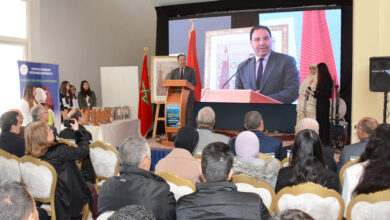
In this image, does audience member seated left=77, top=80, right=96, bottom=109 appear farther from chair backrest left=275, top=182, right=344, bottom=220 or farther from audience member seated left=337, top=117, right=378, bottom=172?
chair backrest left=275, top=182, right=344, bottom=220

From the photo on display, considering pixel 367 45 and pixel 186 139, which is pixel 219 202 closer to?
pixel 186 139

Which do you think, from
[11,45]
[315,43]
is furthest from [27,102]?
[315,43]

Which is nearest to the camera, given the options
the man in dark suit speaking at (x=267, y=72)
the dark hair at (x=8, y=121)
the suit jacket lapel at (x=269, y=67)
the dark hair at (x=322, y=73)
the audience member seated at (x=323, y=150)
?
the audience member seated at (x=323, y=150)

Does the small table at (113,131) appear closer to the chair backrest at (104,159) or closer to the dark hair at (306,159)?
the chair backrest at (104,159)

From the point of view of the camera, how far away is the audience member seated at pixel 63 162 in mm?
2604

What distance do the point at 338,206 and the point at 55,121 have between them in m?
4.46

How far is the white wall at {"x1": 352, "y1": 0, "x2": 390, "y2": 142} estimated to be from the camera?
5176mm

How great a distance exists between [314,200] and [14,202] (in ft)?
4.89

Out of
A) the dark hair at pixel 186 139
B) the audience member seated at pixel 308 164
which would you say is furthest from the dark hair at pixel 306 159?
the dark hair at pixel 186 139

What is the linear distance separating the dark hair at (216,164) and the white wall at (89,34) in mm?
6176

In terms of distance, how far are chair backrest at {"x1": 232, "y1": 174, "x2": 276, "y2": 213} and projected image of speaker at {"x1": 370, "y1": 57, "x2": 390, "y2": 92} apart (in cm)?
356

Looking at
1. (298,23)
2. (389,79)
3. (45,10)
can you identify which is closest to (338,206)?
(389,79)

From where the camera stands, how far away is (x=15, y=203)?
1.10 metres

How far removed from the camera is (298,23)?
746 centimetres
